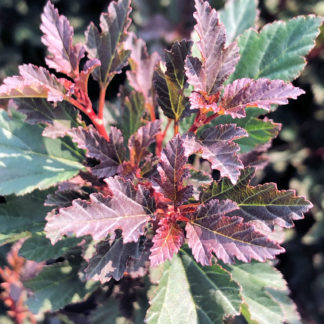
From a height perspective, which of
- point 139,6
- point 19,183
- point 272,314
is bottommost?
A: point 272,314

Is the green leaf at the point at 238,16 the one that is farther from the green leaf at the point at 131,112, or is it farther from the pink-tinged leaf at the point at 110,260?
the pink-tinged leaf at the point at 110,260

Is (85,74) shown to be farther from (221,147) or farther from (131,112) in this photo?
(221,147)

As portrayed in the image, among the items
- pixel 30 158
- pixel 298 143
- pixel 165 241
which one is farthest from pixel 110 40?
pixel 298 143

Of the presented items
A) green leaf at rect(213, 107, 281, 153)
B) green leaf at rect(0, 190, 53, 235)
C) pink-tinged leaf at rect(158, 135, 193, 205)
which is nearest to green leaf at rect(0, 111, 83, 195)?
green leaf at rect(0, 190, 53, 235)

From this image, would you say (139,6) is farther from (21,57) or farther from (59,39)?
(59,39)

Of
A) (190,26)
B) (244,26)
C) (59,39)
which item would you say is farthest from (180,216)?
(190,26)

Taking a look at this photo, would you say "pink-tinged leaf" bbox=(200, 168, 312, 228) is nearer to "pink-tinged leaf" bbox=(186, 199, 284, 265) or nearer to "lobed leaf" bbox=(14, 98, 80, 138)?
"pink-tinged leaf" bbox=(186, 199, 284, 265)
